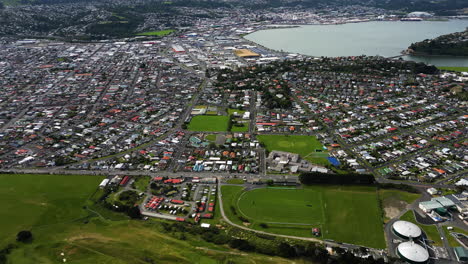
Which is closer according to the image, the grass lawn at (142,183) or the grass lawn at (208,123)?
the grass lawn at (142,183)

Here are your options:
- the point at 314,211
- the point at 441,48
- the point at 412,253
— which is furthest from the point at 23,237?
the point at 441,48

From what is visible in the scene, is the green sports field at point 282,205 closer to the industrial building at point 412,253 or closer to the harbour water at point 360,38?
the industrial building at point 412,253

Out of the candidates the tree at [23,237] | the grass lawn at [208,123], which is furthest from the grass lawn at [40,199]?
the grass lawn at [208,123]

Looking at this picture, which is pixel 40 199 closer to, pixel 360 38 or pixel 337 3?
pixel 360 38

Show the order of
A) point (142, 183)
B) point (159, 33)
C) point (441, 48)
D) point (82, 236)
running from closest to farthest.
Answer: point (82, 236), point (142, 183), point (441, 48), point (159, 33)

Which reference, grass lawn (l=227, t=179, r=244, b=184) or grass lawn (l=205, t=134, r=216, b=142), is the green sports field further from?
grass lawn (l=205, t=134, r=216, b=142)

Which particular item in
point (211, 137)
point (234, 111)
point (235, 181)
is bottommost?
point (235, 181)

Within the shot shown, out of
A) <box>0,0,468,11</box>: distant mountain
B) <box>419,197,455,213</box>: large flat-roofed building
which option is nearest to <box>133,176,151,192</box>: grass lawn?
<box>419,197,455,213</box>: large flat-roofed building
